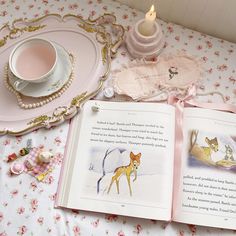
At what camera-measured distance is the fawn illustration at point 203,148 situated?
2.31 ft

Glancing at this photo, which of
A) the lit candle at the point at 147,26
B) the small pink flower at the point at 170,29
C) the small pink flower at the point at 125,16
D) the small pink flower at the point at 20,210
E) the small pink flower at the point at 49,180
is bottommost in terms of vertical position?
the small pink flower at the point at 20,210

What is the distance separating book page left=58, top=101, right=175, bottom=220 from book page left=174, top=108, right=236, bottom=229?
3cm

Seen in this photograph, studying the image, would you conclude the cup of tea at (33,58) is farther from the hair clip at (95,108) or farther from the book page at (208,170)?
the book page at (208,170)

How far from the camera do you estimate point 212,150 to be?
0.71 metres

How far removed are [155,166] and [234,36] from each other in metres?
0.40

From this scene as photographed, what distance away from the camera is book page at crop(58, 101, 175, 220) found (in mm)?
676

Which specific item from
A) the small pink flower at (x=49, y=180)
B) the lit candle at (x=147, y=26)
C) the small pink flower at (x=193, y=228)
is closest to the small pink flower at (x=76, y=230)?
the small pink flower at (x=49, y=180)

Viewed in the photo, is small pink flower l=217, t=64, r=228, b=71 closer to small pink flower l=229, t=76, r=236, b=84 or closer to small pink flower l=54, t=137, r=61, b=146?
small pink flower l=229, t=76, r=236, b=84

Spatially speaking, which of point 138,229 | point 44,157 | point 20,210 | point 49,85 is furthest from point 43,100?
point 138,229

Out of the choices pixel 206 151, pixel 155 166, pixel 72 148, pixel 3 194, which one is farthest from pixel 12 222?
pixel 206 151

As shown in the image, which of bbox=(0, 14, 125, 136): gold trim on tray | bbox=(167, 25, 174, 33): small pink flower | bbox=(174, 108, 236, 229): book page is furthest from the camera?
bbox=(167, 25, 174, 33): small pink flower

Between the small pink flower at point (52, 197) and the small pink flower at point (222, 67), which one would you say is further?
the small pink flower at point (222, 67)

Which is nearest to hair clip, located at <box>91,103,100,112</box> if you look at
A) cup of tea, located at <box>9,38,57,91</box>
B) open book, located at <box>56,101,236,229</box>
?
open book, located at <box>56,101,236,229</box>

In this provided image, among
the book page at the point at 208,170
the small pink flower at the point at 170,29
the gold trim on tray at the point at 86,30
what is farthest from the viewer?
the small pink flower at the point at 170,29
